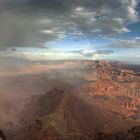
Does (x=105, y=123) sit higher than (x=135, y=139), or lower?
lower

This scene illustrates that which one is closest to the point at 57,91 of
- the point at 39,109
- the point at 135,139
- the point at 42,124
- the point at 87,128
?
the point at 39,109

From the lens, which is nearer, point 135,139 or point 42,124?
point 135,139

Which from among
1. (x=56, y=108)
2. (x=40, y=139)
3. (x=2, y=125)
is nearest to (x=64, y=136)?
(x=40, y=139)

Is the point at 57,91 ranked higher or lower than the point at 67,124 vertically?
higher

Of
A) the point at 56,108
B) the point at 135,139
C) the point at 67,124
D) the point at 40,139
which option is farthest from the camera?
the point at 56,108

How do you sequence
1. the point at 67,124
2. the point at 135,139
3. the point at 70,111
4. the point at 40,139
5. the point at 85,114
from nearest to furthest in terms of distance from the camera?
the point at 135,139 → the point at 40,139 → the point at 67,124 → the point at 70,111 → the point at 85,114

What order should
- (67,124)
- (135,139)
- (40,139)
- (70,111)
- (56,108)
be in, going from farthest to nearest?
(70,111)
(56,108)
(67,124)
(40,139)
(135,139)

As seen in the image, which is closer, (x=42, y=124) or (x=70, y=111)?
(x=42, y=124)

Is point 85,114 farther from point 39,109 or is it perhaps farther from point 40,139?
point 40,139

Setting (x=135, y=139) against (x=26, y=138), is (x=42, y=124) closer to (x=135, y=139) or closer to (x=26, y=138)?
(x=26, y=138)
